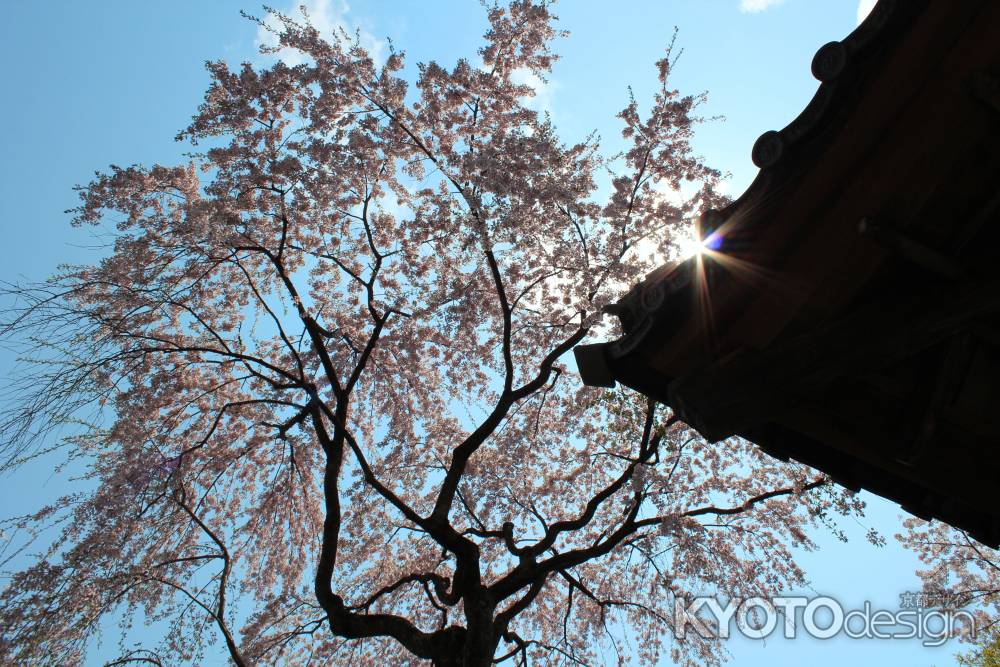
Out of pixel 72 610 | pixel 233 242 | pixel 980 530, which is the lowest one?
pixel 72 610

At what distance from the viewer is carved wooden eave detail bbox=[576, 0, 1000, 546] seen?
2895 millimetres

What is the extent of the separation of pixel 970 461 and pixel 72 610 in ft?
40.6

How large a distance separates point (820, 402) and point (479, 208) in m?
7.33

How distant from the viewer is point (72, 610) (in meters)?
9.22

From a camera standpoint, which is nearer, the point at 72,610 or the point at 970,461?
the point at 970,461

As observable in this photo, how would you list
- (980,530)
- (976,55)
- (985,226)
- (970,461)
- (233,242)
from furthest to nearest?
1. (233,242)
2. (980,530)
3. (970,461)
4. (985,226)
5. (976,55)

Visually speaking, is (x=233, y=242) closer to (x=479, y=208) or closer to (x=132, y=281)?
(x=132, y=281)

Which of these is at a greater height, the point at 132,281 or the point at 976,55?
the point at 132,281

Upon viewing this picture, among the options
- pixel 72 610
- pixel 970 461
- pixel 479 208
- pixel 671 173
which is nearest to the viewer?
pixel 970 461

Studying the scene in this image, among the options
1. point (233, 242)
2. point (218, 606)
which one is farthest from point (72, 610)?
point (233, 242)

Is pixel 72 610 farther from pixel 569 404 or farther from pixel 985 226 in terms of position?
pixel 985 226

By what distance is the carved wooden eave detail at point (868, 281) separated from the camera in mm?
2895

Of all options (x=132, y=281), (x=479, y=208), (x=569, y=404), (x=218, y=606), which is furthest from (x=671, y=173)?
(x=218, y=606)

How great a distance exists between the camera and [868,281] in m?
3.19
